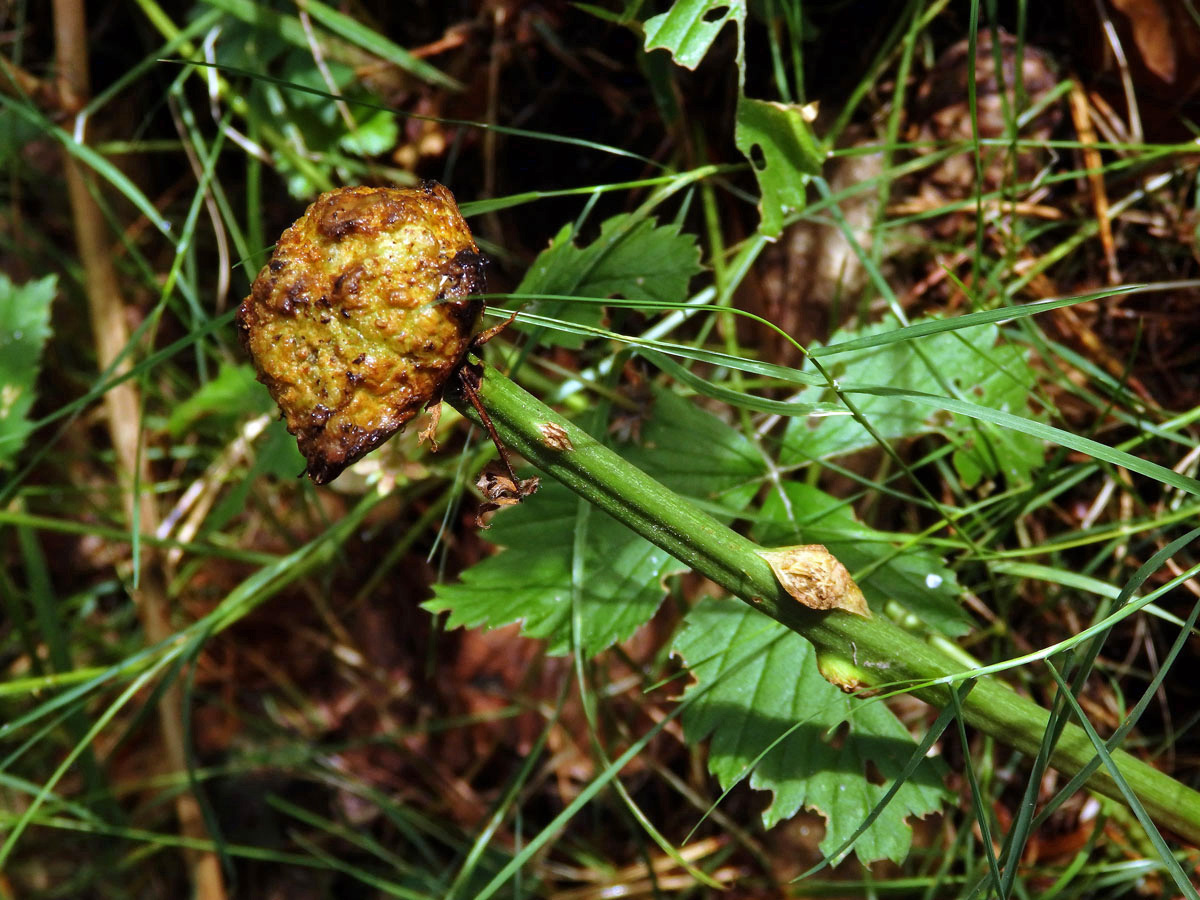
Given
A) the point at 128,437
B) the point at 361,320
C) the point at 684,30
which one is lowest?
the point at 128,437

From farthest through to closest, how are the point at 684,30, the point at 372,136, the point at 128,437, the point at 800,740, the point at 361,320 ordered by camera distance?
the point at 128,437, the point at 372,136, the point at 684,30, the point at 800,740, the point at 361,320

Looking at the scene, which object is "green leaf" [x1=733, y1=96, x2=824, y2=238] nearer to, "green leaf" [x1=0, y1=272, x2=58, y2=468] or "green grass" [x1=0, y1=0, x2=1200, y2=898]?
"green grass" [x1=0, y1=0, x2=1200, y2=898]

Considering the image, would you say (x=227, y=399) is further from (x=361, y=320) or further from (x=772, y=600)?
(x=772, y=600)

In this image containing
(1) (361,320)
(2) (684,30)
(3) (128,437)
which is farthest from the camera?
(3) (128,437)

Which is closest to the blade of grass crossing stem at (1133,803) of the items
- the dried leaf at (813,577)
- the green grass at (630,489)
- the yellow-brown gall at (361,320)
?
the green grass at (630,489)

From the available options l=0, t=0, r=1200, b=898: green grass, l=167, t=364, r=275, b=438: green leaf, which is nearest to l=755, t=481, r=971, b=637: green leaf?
l=0, t=0, r=1200, b=898: green grass

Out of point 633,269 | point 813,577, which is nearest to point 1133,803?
point 813,577
